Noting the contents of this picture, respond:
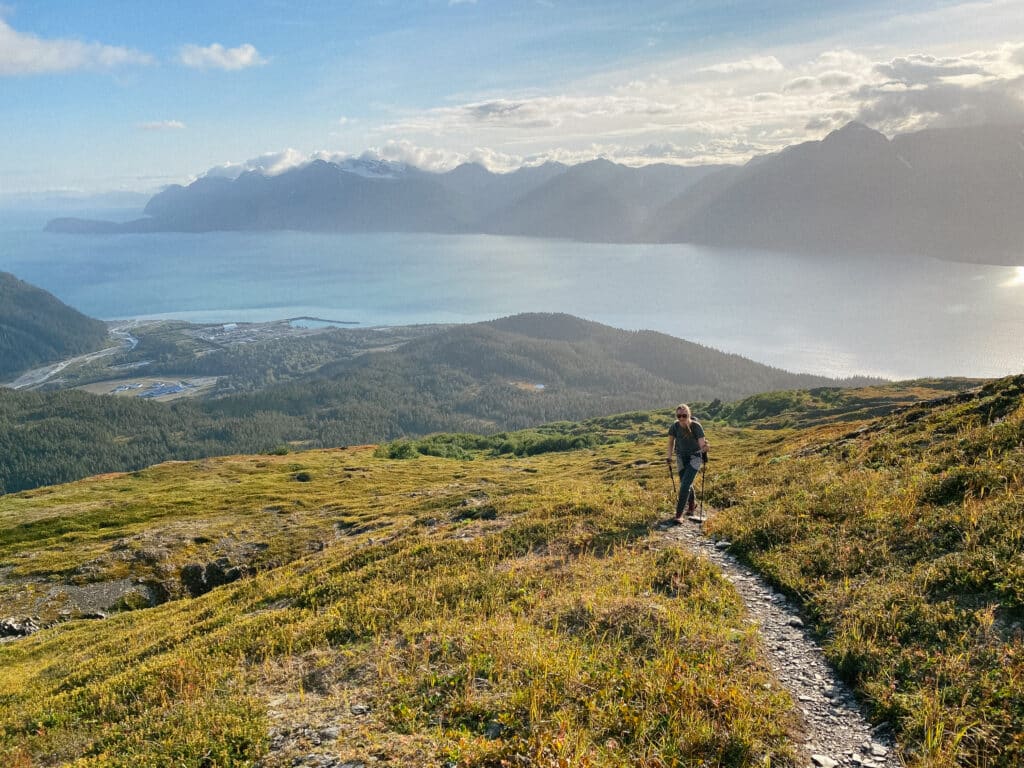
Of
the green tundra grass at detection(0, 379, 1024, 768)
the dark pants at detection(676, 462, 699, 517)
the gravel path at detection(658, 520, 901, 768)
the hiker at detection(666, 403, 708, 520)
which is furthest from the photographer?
the dark pants at detection(676, 462, 699, 517)

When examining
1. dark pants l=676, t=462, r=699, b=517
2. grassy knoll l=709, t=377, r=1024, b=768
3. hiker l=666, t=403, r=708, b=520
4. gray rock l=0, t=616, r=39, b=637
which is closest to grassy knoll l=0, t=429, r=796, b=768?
dark pants l=676, t=462, r=699, b=517

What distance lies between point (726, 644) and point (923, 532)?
6658mm

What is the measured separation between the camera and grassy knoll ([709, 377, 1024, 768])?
747 cm

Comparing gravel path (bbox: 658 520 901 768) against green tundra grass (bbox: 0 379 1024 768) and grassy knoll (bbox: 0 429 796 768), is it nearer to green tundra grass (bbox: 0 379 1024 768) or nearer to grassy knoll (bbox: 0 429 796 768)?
green tundra grass (bbox: 0 379 1024 768)

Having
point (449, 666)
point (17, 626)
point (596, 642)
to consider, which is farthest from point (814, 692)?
point (17, 626)

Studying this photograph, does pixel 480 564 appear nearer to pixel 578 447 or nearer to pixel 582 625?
pixel 582 625

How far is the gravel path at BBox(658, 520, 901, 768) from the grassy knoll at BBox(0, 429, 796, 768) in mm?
426

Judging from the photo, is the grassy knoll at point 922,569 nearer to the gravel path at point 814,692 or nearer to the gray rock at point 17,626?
the gravel path at point 814,692

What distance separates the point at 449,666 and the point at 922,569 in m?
9.98

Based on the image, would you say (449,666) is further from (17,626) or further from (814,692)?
(17,626)

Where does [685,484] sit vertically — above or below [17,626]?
above

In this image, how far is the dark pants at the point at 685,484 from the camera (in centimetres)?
1855

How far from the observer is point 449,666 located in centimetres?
996

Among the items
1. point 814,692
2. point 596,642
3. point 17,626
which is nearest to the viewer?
point 814,692
